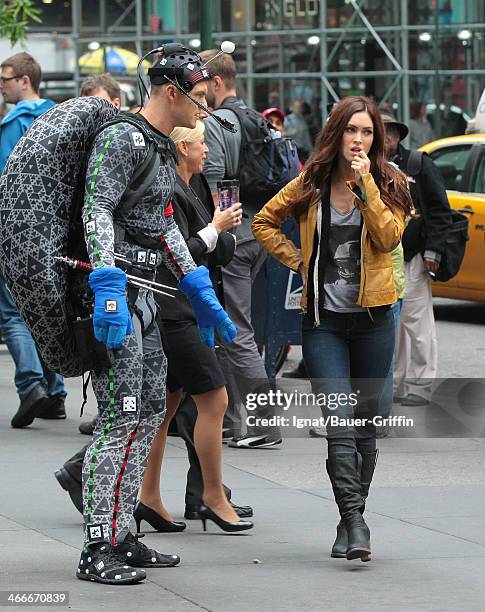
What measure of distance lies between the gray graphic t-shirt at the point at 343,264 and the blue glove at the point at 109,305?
116cm

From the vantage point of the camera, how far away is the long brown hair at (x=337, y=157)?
6.21 m

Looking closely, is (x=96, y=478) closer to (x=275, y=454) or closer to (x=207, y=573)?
(x=207, y=573)

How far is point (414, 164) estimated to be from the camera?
31.5 feet

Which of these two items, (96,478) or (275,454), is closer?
(96,478)

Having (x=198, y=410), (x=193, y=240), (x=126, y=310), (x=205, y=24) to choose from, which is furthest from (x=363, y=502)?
(x=205, y=24)

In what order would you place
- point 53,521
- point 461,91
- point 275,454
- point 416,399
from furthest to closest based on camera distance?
point 461,91 < point 416,399 < point 275,454 < point 53,521

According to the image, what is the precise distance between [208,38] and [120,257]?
21.5 feet

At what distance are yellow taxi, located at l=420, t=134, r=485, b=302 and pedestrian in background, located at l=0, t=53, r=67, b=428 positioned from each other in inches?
208

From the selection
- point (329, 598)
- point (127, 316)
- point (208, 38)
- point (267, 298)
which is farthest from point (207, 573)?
point (208, 38)

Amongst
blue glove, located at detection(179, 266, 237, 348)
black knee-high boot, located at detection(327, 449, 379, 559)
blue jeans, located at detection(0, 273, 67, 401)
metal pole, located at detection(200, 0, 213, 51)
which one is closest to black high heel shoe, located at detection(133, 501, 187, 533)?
black knee-high boot, located at detection(327, 449, 379, 559)

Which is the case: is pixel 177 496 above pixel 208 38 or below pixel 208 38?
below

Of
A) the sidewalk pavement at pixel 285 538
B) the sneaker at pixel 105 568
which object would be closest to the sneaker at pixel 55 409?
the sidewalk pavement at pixel 285 538

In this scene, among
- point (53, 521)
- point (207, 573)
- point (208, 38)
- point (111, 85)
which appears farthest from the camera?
point (208, 38)

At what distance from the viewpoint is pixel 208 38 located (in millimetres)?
11828
